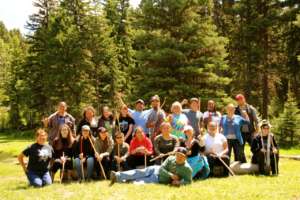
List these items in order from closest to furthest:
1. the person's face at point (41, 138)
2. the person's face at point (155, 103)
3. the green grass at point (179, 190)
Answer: the green grass at point (179, 190), the person's face at point (41, 138), the person's face at point (155, 103)

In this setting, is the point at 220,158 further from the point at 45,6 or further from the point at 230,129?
the point at 45,6

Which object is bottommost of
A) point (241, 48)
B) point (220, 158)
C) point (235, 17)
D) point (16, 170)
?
point (16, 170)

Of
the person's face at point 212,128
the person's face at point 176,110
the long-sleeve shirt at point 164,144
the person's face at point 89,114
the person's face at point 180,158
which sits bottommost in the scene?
the person's face at point 180,158

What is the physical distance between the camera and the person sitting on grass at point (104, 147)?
33.9 ft

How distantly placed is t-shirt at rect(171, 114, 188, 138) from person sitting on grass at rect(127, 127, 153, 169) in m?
0.71

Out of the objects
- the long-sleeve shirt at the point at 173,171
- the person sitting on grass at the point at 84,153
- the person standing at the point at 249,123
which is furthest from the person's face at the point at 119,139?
the person standing at the point at 249,123

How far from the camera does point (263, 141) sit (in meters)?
10.6

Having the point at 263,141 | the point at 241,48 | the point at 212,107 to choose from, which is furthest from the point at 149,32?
the point at 263,141

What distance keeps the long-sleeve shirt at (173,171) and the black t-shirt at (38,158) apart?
2.55 metres

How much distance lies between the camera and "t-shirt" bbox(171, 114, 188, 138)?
35.0ft

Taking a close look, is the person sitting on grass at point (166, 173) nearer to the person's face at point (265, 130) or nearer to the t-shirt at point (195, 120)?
the t-shirt at point (195, 120)

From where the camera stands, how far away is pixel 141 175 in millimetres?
9672

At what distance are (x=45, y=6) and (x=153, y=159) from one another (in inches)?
1081

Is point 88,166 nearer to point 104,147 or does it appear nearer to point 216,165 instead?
point 104,147
